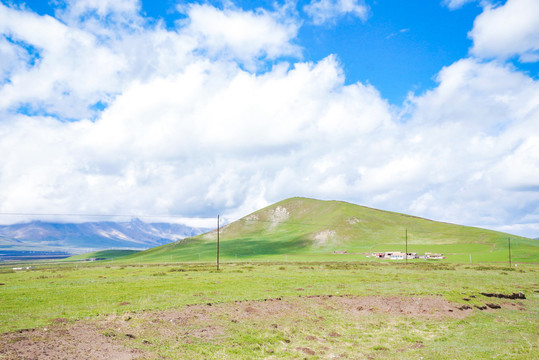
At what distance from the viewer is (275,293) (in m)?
43.5

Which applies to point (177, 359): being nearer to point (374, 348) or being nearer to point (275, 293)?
point (374, 348)

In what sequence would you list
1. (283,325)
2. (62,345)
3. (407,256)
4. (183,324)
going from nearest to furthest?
(62,345), (183,324), (283,325), (407,256)

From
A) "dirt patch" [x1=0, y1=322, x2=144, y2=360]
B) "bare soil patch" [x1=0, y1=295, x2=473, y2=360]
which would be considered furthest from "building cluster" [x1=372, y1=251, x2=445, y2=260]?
"dirt patch" [x1=0, y1=322, x2=144, y2=360]

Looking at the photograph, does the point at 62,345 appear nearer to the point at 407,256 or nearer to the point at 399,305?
the point at 399,305

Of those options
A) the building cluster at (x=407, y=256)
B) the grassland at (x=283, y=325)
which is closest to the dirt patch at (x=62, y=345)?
the grassland at (x=283, y=325)

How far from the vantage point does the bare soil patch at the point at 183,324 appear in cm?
2089

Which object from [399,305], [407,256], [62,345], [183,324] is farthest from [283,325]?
[407,256]

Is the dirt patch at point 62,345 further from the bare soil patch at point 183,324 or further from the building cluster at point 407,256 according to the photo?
the building cluster at point 407,256

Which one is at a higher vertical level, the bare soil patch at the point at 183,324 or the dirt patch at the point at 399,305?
the bare soil patch at the point at 183,324

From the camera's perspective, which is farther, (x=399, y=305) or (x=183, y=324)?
(x=399, y=305)

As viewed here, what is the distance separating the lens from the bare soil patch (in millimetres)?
20891

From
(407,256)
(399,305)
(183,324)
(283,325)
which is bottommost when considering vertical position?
(407,256)

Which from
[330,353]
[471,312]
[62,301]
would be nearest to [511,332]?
[471,312]

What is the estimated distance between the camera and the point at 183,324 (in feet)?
89.0
